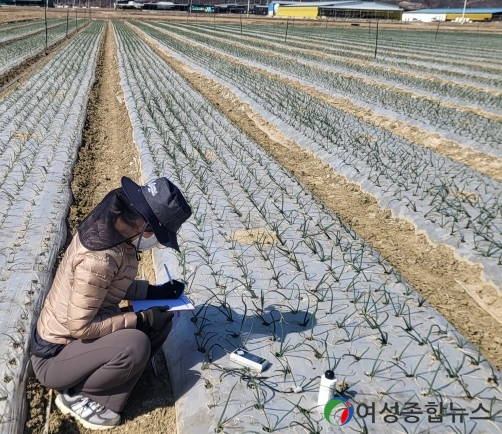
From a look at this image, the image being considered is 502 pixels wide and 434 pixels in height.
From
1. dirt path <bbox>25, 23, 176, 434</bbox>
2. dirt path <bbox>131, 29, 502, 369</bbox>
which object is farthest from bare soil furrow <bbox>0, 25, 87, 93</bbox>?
dirt path <bbox>131, 29, 502, 369</bbox>

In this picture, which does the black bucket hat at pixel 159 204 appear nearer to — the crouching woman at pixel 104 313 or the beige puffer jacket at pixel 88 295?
the crouching woman at pixel 104 313

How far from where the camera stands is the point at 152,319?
8.93ft

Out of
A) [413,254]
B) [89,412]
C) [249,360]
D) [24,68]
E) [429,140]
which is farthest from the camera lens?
[24,68]

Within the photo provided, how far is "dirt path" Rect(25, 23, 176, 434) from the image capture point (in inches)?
111

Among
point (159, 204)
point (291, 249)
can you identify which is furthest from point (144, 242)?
point (291, 249)

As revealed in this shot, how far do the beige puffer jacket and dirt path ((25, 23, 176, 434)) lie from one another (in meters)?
0.53

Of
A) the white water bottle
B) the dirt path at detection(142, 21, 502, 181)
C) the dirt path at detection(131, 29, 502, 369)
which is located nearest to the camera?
the white water bottle

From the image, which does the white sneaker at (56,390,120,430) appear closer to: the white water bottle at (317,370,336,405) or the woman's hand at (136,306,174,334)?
the woman's hand at (136,306,174,334)

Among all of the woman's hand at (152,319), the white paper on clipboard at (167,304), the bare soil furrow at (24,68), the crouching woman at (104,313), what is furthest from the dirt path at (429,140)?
the bare soil furrow at (24,68)

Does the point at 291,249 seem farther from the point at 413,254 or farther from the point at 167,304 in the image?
the point at 167,304

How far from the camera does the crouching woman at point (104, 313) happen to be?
7.96 feet

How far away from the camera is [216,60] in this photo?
62.1ft

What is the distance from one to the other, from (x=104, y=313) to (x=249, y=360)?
0.88 meters

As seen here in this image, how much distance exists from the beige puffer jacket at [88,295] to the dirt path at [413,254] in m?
2.50
